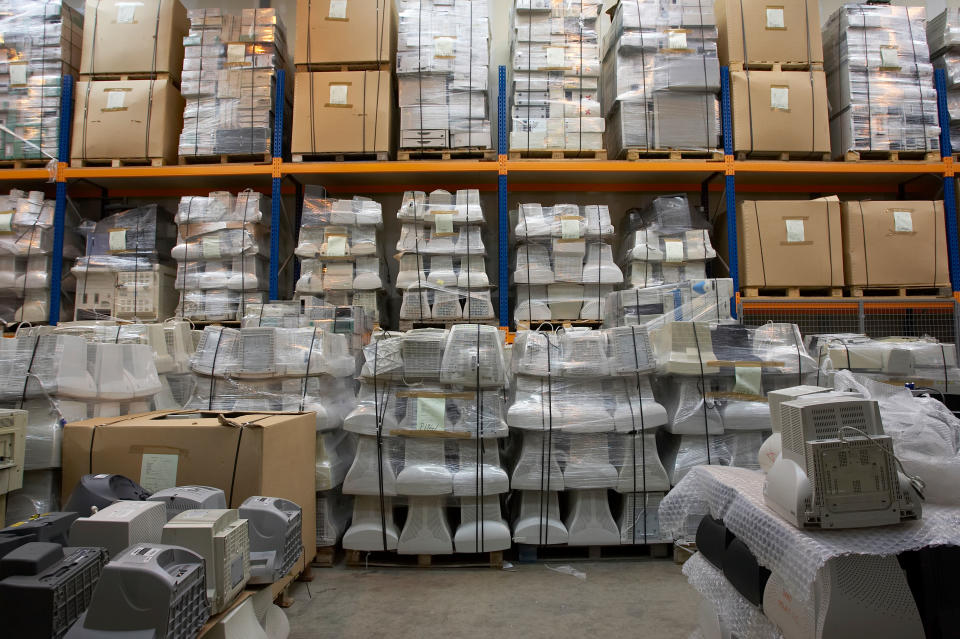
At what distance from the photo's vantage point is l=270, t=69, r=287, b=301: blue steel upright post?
5.19m

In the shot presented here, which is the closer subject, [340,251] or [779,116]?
[340,251]

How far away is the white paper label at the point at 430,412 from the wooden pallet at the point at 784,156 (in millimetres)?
3936

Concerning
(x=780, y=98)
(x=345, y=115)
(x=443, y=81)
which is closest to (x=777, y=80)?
(x=780, y=98)

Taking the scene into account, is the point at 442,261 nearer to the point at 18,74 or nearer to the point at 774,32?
the point at 774,32

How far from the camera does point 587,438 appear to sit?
10.9 ft

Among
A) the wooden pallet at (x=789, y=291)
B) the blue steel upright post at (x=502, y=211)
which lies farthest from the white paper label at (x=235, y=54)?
the wooden pallet at (x=789, y=291)

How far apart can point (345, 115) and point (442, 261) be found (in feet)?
5.59

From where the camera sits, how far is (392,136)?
5648mm

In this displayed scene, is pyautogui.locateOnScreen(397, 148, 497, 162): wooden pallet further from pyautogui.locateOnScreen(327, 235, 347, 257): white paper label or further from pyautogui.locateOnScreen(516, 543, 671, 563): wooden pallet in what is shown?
pyautogui.locateOnScreen(516, 543, 671, 563): wooden pallet

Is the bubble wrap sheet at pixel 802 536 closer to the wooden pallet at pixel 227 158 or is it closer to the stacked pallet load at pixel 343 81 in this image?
the stacked pallet load at pixel 343 81

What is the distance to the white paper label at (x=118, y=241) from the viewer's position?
17.1 ft

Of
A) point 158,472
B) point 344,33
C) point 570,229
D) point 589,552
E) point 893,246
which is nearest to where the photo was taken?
point 158,472

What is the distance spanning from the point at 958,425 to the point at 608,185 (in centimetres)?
452

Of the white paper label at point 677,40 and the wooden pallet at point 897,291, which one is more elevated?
the white paper label at point 677,40
